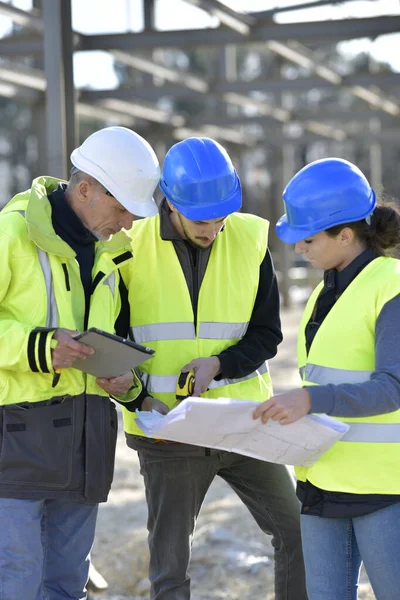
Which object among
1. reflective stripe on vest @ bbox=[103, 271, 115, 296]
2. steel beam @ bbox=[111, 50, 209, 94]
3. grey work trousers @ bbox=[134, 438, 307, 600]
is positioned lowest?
grey work trousers @ bbox=[134, 438, 307, 600]

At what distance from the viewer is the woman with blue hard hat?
262 cm

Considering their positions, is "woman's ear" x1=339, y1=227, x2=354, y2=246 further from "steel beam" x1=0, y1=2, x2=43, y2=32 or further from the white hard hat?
"steel beam" x1=0, y1=2, x2=43, y2=32

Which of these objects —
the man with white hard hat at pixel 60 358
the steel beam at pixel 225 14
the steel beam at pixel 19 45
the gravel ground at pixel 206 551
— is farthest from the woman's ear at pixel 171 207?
the steel beam at pixel 19 45

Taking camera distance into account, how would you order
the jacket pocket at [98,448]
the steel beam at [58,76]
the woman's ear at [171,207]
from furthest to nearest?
the steel beam at [58,76]
the woman's ear at [171,207]
the jacket pocket at [98,448]

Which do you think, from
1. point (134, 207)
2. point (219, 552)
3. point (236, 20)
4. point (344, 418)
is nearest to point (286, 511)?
point (344, 418)

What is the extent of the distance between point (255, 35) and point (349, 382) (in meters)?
4.83

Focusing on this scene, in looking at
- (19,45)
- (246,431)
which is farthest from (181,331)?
(19,45)

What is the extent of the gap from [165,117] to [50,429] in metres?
8.56

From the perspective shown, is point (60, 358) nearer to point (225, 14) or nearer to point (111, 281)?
point (111, 281)

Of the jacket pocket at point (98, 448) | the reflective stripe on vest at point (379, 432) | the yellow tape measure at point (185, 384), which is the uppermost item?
the reflective stripe on vest at point (379, 432)

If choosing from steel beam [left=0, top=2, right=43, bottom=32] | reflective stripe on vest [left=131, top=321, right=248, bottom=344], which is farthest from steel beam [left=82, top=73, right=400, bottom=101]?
reflective stripe on vest [left=131, top=321, right=248, bottom=344]

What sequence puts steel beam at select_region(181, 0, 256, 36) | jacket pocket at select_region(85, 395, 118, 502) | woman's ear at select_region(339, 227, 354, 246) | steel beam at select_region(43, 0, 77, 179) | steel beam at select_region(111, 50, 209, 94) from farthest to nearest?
steel beam at select_region(111, 50, 209, 94) → steel beam at select_region(181, 0, 256, 36) → steel beam at select_region(43, 0, 77, 179) → jacket pocket at select_region(85, 395, 118, 502) → woman's ear at select_region(339, 227, 354, 246)

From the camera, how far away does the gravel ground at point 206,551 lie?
4.75 meters

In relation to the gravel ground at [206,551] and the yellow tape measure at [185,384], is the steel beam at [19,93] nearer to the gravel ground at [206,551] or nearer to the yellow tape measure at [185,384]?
the gravel ground at [206,551]
